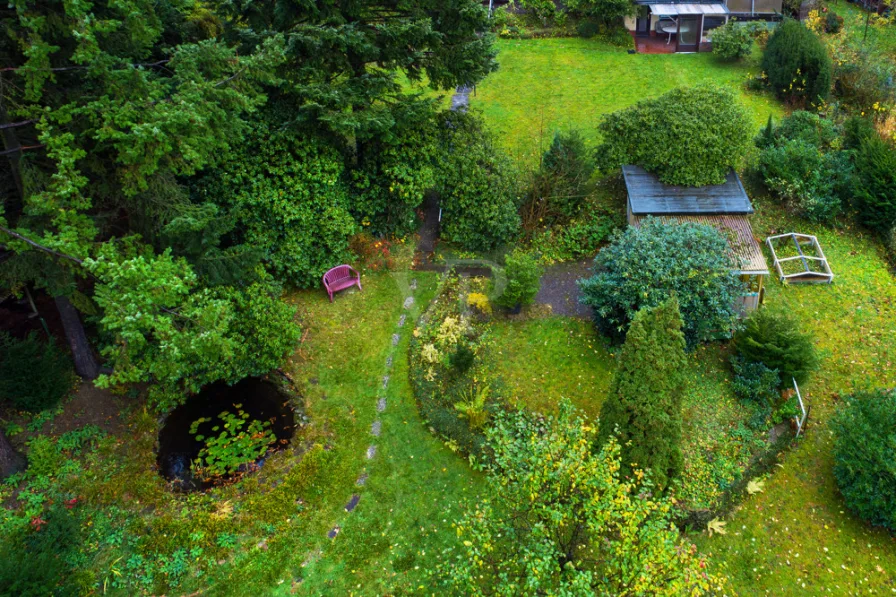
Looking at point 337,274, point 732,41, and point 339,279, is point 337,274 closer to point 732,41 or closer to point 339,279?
point 339,279

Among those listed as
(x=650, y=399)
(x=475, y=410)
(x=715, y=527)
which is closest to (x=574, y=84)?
(x=475, y=410)

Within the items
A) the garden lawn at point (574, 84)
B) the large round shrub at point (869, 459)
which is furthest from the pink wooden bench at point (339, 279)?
the large round shrub at point (869, 459)

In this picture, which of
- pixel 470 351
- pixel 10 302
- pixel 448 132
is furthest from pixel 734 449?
pixel 10 302

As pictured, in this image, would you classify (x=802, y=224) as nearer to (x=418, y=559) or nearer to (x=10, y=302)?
(x=418, y=559)

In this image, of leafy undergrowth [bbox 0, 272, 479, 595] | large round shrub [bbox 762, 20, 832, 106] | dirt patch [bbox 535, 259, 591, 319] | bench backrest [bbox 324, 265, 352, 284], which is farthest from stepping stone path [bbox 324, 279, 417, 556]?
large round shrub [bbox 762, 20, 832, 106]

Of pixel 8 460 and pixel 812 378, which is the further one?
pixel 812 378
